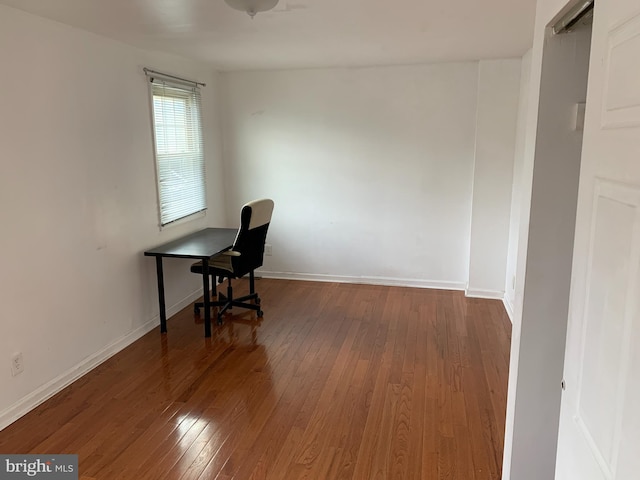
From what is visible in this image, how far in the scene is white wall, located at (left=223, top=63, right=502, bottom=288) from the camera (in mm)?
4832

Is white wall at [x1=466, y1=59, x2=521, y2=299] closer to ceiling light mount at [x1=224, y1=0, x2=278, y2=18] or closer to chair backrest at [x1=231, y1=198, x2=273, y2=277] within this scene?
chair backrest at [x1=231, y1=198, x2=273, y2=277]

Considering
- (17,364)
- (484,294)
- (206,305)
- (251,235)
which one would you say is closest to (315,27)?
(251,235)

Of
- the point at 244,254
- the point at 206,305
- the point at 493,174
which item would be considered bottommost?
the point at 206,305

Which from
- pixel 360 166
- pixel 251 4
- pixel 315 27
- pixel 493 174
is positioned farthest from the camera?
pixel 360 166

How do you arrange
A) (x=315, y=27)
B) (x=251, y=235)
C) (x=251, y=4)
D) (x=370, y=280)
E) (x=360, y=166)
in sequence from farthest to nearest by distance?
(x=370, y=280), (x=360, y=166), (x=251, y=235), (x=315, y=27), (x=251, y=4)

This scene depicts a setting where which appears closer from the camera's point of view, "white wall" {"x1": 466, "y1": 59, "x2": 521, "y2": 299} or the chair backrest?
the chair backrest

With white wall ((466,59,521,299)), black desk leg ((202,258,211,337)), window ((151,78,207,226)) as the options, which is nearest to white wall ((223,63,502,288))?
white wall ((466,59,521,299))

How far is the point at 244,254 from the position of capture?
4.12 meters

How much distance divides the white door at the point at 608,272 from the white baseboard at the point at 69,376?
287cm

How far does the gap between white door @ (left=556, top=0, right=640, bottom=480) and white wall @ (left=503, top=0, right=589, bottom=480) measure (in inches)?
22.3

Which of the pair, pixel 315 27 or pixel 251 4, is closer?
pixel 251 4

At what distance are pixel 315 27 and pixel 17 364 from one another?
2.77 metres

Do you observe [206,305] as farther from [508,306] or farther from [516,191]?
[516,191]

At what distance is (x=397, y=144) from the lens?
496 cm
